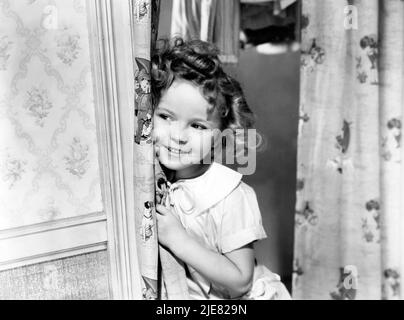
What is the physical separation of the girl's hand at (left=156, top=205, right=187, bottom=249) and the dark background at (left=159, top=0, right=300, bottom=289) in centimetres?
27

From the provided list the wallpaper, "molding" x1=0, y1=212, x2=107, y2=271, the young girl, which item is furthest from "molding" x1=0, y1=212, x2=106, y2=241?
the young girl

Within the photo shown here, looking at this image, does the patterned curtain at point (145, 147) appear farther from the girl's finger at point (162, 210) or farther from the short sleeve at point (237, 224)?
the short sleeve at point (237, 224)

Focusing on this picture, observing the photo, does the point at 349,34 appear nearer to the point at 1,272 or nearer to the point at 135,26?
the point at 135,26

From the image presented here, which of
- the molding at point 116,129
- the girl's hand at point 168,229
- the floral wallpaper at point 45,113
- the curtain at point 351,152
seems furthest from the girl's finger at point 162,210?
the curtain at point 351,152

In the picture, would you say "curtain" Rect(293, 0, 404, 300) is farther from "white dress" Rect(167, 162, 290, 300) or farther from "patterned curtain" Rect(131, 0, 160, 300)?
"patterned curtain" Rect(131, 0, 160, 300)

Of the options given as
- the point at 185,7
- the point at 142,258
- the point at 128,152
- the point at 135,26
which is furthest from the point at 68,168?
the point at 185,7

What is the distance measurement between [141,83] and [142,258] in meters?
0.48

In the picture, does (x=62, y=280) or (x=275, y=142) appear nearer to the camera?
(x=62, y=280)

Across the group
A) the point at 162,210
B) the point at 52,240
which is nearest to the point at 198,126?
the point at 162,210

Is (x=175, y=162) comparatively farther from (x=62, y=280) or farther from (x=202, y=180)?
(x=62, y=280)

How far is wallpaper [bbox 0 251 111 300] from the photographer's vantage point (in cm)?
130

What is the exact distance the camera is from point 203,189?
1309 millimetres

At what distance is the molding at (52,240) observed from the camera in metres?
1.28

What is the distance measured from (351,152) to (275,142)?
0.25m
